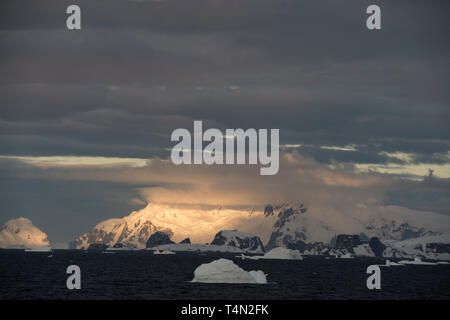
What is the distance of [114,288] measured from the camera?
135 metres

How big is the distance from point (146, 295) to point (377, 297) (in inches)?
1576

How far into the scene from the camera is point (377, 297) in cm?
12612
